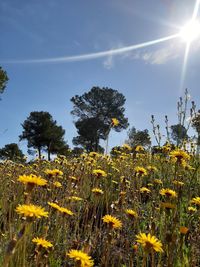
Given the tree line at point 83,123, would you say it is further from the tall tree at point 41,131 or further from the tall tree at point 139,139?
the tall tree at point 139,139

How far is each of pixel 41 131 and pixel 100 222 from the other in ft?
120

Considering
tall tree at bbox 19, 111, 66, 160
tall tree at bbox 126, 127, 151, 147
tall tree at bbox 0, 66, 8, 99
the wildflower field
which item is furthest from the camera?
tall tree at bbox 19, 111, 66, 160

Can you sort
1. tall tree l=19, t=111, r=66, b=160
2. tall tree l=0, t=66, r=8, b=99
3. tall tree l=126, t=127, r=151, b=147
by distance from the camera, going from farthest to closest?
tall tree l=19, t=111, r=66, b=160 < tall tree l=0, t=66, r=8, b=99 < tall tree l=126, t=127, r=151, b=147

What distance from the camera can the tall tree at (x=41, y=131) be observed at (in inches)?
1496

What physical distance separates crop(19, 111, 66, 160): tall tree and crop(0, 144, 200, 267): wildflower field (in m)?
32.2

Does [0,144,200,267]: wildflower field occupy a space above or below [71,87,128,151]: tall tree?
below

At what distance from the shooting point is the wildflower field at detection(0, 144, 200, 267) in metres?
1.53

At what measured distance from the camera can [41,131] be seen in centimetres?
3891

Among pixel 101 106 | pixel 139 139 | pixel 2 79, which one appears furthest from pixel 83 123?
pixel 139 139

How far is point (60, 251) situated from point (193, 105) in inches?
63.5

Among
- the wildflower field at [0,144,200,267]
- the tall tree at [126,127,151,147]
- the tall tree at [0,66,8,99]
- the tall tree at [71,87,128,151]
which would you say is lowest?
the wildflower field at [0,144,200,267]

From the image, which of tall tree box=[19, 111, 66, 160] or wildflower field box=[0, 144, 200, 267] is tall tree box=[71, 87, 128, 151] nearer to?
tall tree box=[19, 111, 66, 160]

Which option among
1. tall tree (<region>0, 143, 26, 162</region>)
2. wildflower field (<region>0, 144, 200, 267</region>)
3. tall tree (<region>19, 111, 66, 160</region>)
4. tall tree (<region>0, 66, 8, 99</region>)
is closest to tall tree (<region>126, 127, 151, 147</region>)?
wildflower field (<region>0, 144, 200, 267</region>)

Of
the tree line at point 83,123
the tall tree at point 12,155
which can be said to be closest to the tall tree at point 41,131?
the tree line at point 83,123
